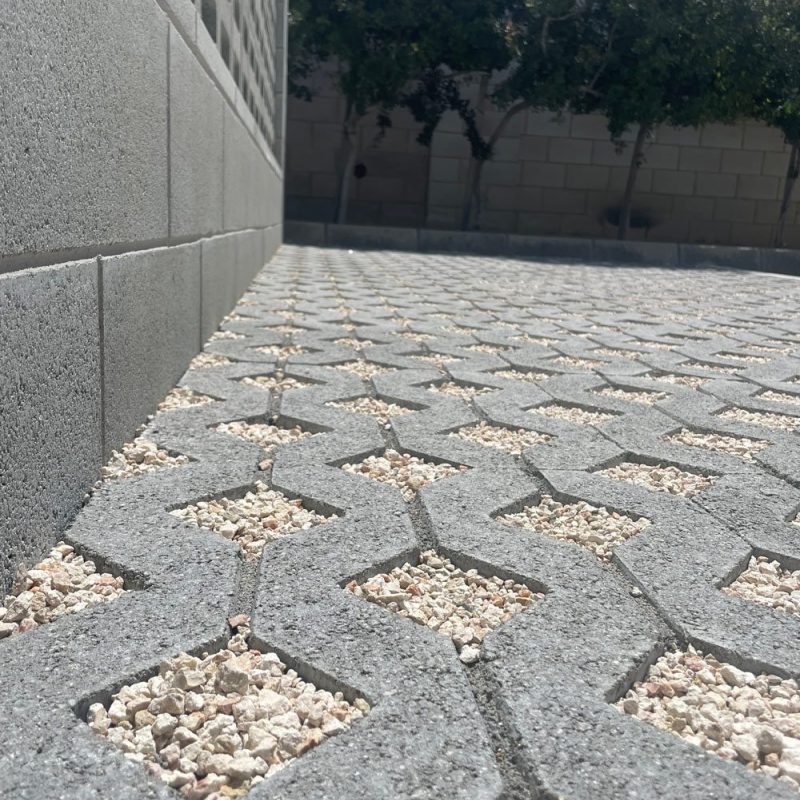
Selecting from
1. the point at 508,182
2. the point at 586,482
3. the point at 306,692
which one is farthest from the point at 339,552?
the point at 508,182

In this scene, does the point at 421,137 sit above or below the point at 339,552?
above

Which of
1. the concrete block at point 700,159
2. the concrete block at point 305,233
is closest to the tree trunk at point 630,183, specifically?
the concrete block at point 700,159

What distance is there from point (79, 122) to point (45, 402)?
1.85 feet

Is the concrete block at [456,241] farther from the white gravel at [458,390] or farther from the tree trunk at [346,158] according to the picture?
the white gravel at [458,390]

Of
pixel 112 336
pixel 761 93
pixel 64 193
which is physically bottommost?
pixel 112 336

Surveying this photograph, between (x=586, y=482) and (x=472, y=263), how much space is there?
29.7 feet

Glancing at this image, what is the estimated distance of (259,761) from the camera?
1.04m

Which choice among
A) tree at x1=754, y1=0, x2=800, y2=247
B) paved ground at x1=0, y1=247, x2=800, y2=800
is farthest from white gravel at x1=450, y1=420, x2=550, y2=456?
tree at x1=754, y1=0, x2=800, y2=247

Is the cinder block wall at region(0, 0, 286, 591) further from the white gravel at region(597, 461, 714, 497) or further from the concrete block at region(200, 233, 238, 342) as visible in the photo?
the white gravel at region(597, 461, 714, 497)

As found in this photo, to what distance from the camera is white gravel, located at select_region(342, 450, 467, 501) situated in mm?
2098

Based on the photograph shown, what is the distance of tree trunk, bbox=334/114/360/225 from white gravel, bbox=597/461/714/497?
1401 cm

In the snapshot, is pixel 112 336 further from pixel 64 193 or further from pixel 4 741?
pixel 4 741

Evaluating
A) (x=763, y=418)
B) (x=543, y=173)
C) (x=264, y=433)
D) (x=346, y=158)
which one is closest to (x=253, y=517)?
(x=264, y=433)

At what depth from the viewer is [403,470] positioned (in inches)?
86.4
